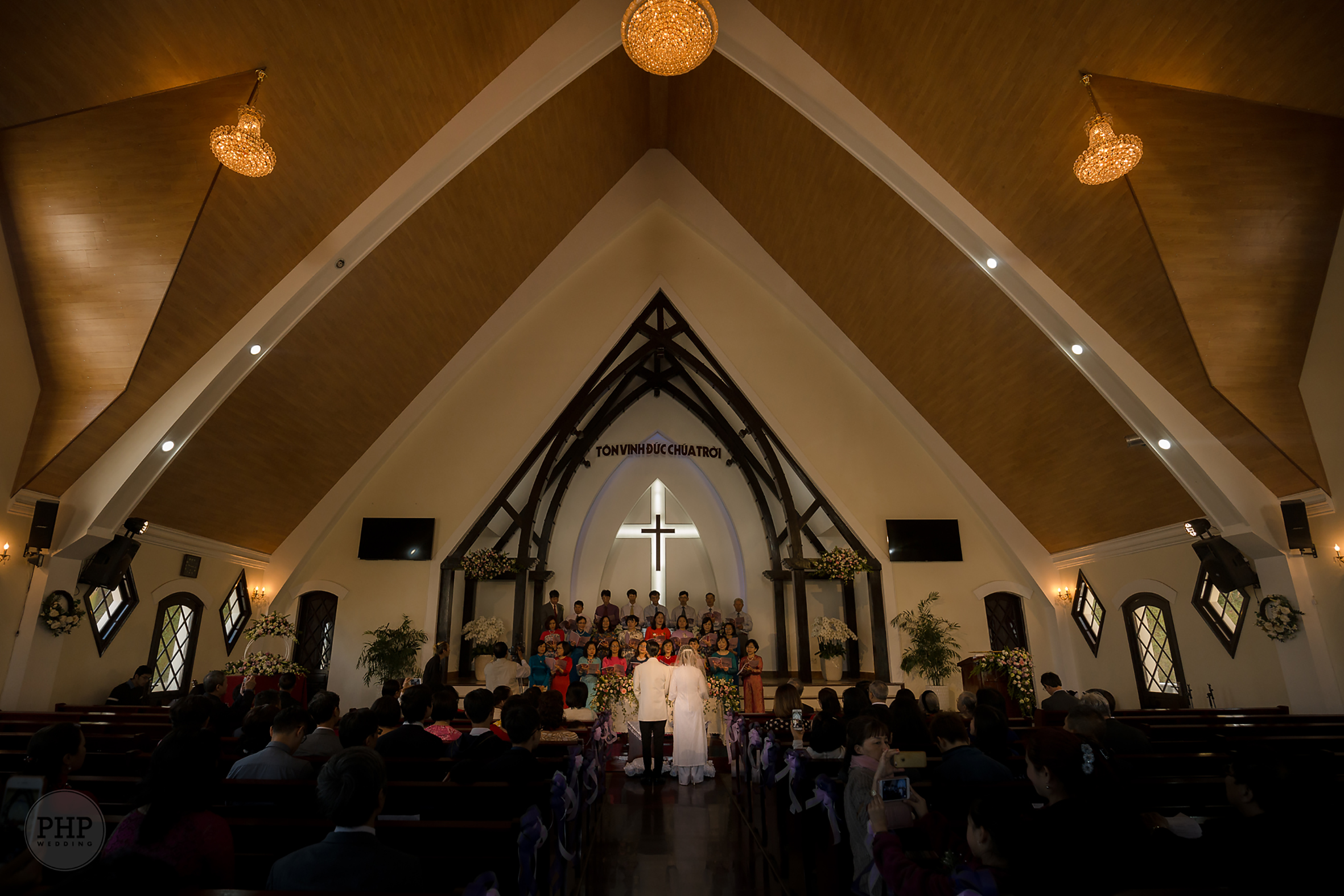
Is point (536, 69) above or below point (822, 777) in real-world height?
above

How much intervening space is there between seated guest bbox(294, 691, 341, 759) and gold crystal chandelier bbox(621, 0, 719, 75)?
4.84 m

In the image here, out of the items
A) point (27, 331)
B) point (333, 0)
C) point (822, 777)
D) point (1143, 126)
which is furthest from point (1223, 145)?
point (27, 331)

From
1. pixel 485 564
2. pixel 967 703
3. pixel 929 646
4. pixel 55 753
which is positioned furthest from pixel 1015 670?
pixel 55 753

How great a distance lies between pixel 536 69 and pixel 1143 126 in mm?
5953

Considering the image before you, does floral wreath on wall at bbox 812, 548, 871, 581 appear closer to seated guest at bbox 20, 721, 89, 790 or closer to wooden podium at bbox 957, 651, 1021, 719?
wooden podium at bbox 957, 651, 1021, 719

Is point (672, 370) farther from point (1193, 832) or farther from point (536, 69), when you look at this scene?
point (1193, 832)

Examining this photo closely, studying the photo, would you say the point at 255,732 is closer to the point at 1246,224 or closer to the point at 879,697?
the point at 879,697

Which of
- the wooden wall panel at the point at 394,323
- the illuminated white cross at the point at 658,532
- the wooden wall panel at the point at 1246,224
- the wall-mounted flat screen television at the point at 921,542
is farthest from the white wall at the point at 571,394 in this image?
the wooden wall panel at the point at 1246,224

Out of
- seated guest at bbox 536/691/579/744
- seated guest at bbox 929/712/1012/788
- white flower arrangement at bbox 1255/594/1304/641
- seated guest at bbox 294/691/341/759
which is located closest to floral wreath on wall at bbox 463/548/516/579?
seated guest at bbox 536/691/579/744

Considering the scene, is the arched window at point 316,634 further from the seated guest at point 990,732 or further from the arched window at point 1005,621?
the arched window at point 1005,621

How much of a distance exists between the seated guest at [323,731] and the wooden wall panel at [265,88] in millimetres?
4448

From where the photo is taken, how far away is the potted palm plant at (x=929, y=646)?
1002cm

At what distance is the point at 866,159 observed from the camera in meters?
7.38

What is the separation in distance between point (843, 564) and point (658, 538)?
559 centimetres
